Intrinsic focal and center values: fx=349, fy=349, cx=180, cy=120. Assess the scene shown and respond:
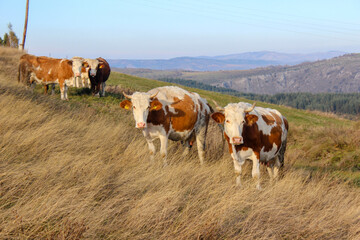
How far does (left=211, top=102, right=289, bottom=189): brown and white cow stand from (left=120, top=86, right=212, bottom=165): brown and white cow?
126 centimetres

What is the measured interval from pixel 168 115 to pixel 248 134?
2.18m

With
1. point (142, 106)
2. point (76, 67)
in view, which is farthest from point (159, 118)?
point (76, 67)

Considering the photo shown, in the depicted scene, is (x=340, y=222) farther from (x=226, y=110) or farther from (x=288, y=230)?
(x=226, y=110)

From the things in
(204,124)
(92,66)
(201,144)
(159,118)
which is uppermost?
(92,66)

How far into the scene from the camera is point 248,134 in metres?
8.11

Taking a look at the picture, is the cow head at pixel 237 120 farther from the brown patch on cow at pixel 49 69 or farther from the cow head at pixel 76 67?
the brown patch on cow at pixel 49 69

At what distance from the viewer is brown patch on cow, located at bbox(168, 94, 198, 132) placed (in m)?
9.25

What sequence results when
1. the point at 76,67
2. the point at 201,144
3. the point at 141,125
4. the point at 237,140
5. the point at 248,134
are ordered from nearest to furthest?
the point at 237,140 → the point at 248,134 → the point at 141,125 → the point at 201,144 → the point at 76,67

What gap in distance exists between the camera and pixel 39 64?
16.6 metres

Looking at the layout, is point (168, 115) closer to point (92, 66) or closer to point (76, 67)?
point (76, 67)

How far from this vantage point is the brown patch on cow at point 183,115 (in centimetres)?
925

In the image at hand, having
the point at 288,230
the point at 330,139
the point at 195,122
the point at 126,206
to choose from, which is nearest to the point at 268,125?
the point at 195,122

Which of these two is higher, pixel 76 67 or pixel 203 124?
pixel 76 67

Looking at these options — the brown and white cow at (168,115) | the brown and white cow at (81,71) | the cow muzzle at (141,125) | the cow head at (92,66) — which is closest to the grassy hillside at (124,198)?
the brown and white cow at (168,115)
